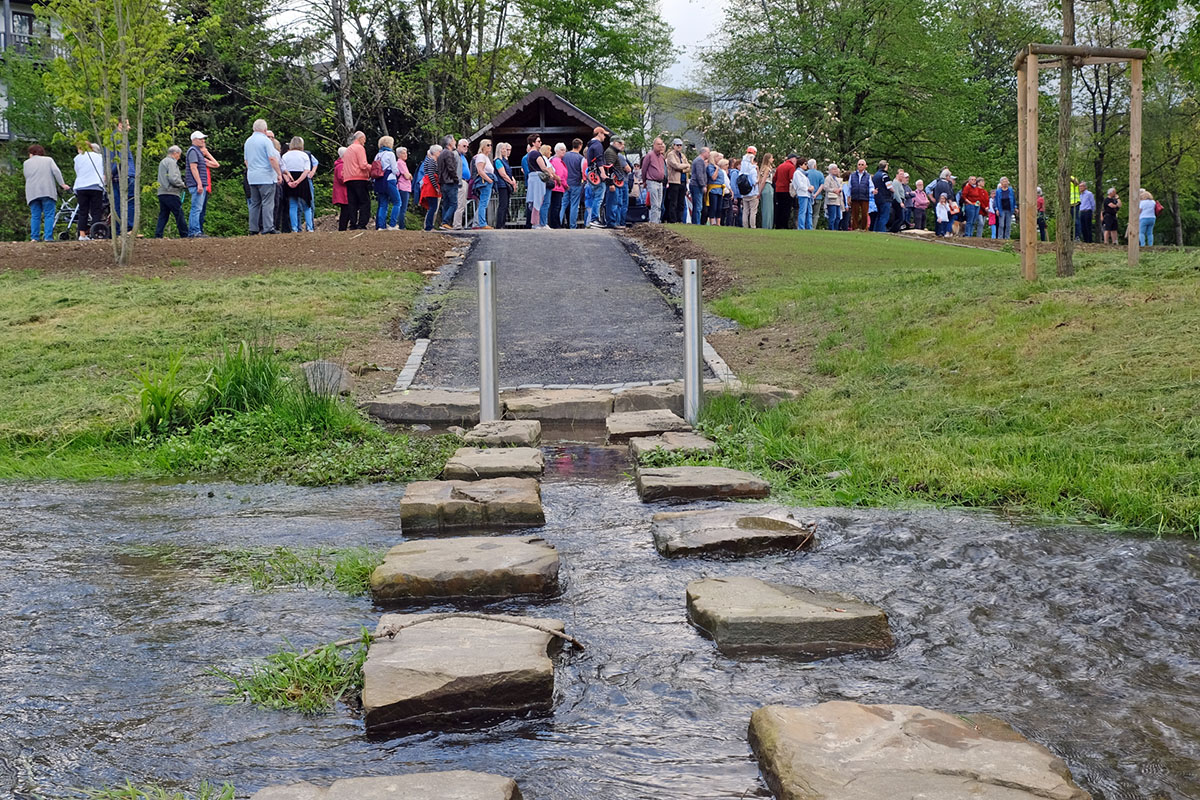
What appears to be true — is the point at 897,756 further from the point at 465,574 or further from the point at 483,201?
→ the point at 483,201

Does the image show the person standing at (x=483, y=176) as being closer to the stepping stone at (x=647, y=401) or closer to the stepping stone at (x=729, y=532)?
the stepping stone at (x=647, y=401)

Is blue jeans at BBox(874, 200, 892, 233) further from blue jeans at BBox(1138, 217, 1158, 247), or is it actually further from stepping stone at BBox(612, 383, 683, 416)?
stepping stone at BBox(612, 383, 683, 416)

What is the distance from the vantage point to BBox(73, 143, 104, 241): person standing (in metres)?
20.2

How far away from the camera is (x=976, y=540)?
16.2 feet

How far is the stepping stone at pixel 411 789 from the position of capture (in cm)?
255

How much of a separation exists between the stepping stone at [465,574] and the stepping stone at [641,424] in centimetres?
307

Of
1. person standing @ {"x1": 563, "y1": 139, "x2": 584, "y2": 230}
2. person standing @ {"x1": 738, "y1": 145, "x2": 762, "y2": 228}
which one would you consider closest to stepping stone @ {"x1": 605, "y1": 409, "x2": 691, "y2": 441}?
person standing @ {"x1": 563, "y1": 139, "x2": 584, "y2": 230}

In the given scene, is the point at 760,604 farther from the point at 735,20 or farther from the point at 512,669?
the point at 735,20

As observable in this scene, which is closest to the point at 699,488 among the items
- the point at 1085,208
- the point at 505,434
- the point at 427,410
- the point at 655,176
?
the point at 505,434

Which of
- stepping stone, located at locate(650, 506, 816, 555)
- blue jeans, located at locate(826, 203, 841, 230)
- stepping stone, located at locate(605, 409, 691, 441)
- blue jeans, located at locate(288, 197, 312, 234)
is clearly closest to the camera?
stepping stone, located at locate(650, 506, 816, 555)

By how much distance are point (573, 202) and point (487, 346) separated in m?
16.3

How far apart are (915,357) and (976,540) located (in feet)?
14.5

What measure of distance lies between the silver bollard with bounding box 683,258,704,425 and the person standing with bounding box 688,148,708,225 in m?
16.8

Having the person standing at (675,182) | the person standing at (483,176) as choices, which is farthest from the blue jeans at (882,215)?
the person standing at (483,176)
